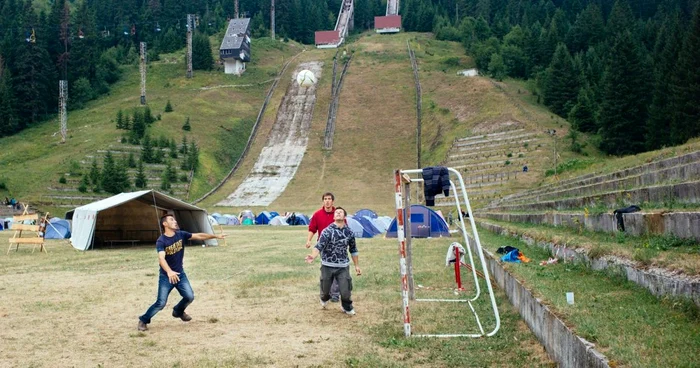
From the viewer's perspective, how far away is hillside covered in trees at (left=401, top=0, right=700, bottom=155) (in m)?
45.4

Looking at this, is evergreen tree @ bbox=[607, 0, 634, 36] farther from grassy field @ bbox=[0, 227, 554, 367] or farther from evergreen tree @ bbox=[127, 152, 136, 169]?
grassy field @ bbox=[0, 227, 554, 367]

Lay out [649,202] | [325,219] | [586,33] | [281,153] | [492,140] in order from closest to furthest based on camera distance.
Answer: [649,202]
[325,219]
[492,140]
[281,153]
[586,33]

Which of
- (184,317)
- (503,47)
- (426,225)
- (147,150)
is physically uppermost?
(503,47)

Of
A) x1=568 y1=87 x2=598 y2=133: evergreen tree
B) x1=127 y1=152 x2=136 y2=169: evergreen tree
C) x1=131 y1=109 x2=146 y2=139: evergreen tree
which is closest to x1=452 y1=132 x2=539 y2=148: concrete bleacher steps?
x1=568 y1=87 x2=598 y2=133: evergreen tree

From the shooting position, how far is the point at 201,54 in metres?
110

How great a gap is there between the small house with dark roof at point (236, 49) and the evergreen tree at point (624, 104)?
65973mm

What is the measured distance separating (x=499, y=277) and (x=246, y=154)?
2625 inches

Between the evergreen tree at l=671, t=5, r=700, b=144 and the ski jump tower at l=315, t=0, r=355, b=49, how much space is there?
91.7 metres

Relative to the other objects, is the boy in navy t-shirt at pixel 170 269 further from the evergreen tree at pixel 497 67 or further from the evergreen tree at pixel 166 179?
the evergreen tree at pixel 497 67

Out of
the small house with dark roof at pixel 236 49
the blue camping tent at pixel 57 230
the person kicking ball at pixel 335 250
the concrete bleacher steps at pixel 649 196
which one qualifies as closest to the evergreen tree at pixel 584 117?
the blue camping tent at pixel 57 230

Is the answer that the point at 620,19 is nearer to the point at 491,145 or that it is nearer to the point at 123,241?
the point at 491,145

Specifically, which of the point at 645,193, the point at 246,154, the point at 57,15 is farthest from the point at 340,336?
the point at 57,15

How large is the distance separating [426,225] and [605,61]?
55538mm

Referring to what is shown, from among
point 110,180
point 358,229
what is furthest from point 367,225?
point 110,180
